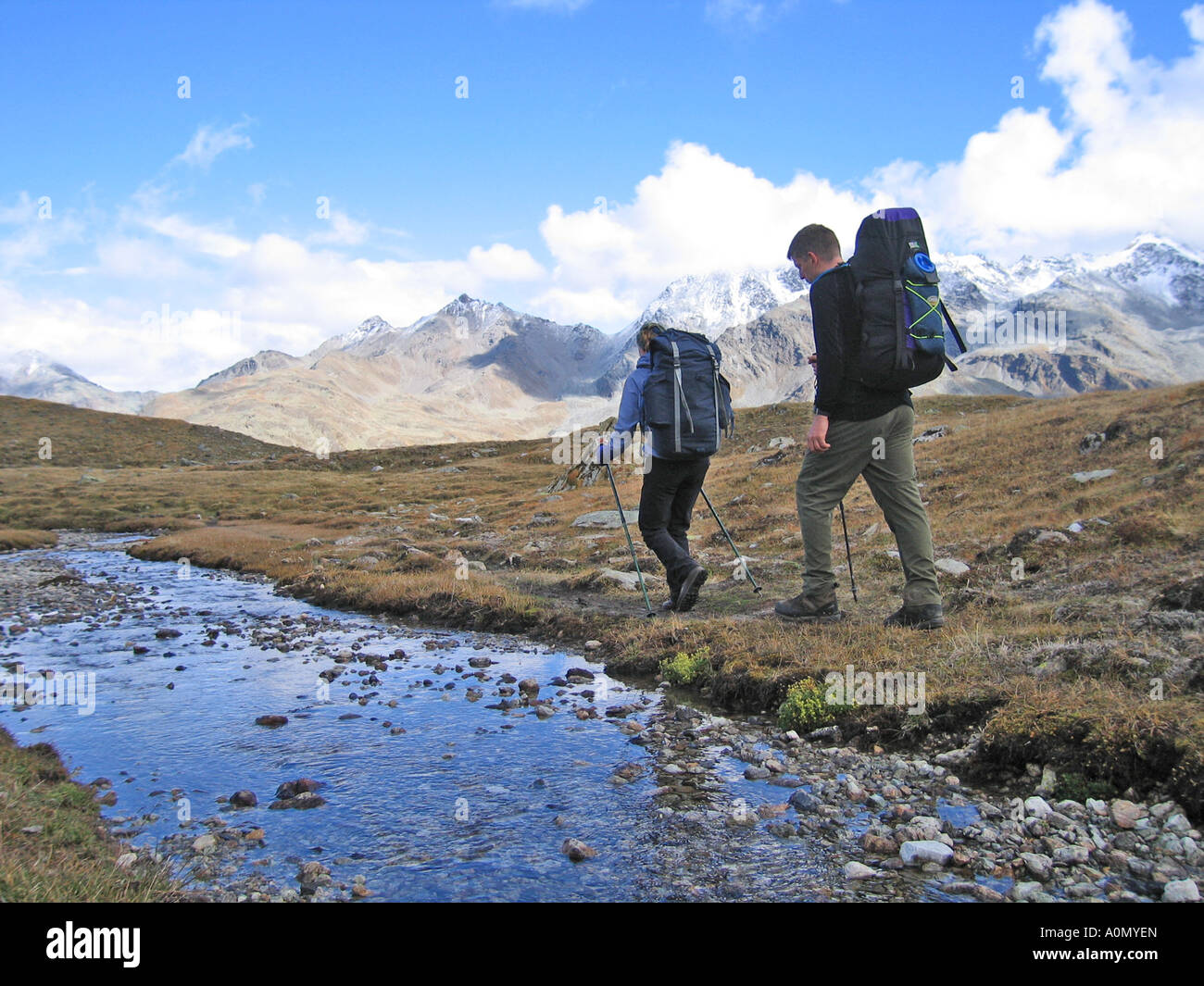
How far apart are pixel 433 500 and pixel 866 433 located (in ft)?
151

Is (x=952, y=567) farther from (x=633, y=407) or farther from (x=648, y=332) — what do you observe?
(x=648, y=332)

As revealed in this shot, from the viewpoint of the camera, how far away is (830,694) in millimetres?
7824

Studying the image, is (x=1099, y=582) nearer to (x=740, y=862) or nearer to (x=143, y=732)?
(x=740, y=862)

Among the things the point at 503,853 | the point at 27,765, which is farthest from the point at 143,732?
the point at 503,853

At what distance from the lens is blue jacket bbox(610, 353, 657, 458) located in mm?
10961

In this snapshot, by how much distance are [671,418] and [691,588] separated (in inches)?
111

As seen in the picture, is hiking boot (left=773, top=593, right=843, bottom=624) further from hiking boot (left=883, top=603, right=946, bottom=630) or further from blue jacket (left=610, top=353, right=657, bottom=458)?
blue jacket (left=610, top=353, right=657, bottom=458)

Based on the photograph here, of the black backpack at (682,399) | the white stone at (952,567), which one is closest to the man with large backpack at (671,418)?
the black backpack at (682,399)

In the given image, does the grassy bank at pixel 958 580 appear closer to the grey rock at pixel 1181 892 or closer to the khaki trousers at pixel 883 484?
the khaki trousers at pixel 883 484

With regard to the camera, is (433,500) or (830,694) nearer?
(830,694)

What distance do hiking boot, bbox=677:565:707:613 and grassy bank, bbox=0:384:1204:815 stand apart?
0.74ft

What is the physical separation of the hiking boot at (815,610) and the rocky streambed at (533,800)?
83.4 inches

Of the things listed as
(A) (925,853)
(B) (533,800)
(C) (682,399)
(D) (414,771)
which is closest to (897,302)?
(C) (682,399)
